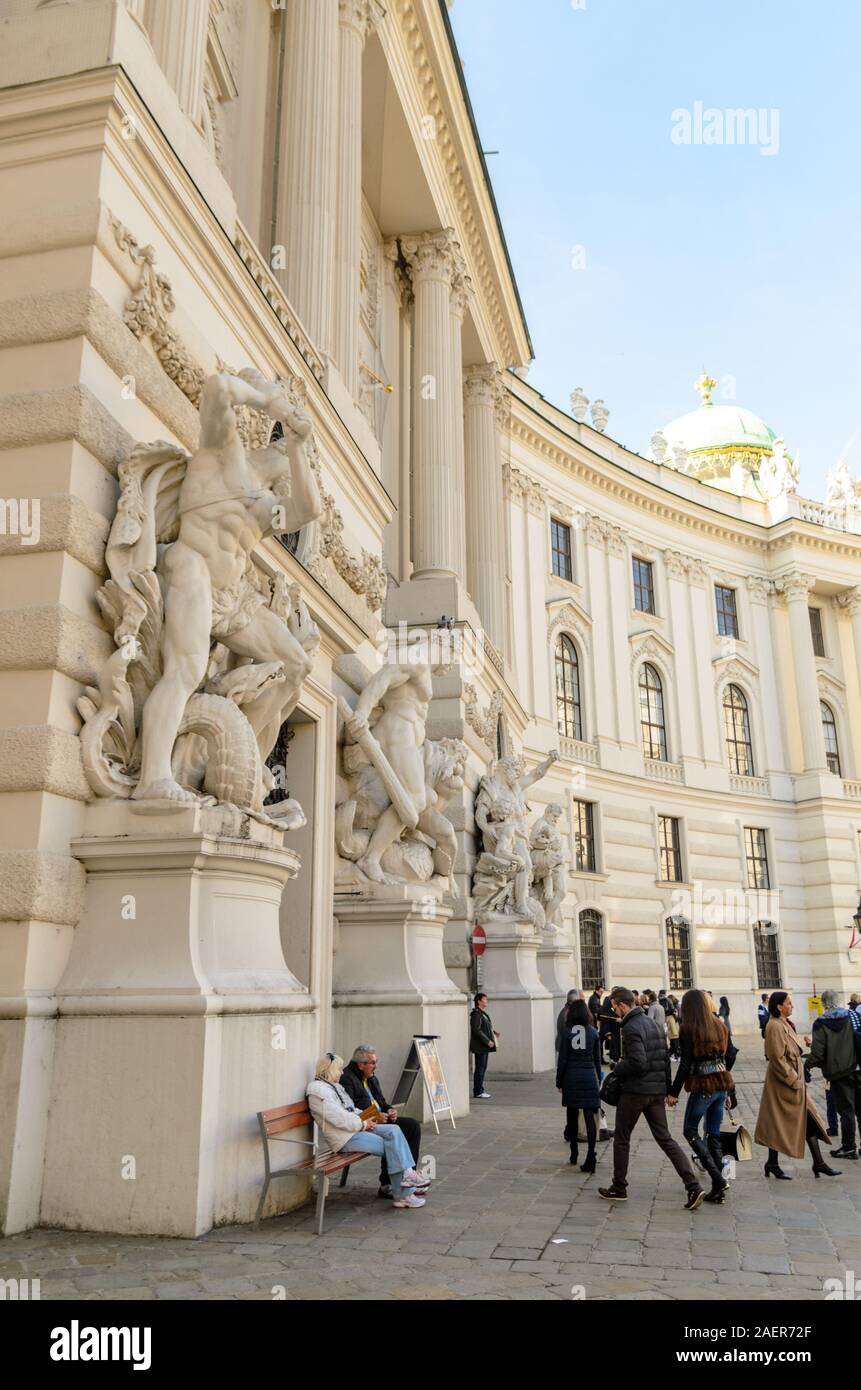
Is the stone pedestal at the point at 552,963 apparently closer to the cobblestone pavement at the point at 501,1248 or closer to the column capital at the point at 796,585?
the cobblestone pavement at the point at 501,1248

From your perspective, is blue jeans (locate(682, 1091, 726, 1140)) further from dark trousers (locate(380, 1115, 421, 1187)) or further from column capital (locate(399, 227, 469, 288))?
column capital (locate(399, 227, 469, 288))

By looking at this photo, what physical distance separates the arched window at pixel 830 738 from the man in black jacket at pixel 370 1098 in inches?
1426

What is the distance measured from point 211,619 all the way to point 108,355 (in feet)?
6.26

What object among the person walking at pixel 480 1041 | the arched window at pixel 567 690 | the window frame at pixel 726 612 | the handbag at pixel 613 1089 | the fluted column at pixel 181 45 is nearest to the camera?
the handbag at pixel 613 1089

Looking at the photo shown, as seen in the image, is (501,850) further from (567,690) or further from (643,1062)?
(567,690)

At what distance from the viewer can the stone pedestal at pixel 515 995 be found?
59.4 feet

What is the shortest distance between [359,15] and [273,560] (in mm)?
11506

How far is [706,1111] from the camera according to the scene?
8109 millimetres

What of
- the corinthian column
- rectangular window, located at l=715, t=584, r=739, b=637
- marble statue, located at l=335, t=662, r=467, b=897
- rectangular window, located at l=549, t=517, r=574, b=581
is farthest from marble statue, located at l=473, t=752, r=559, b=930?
rectangular window, located at l=715, t=584, r=739, b=637

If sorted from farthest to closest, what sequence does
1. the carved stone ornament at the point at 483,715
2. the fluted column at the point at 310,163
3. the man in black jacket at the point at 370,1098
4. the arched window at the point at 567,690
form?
1. the arched window at the point at 567,690
2. the carved stone ornament at the point at 483,715
3. the fluted column at the point at 310,163
4. the man in black jacket at the point at 370,1098

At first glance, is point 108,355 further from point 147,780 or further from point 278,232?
point 278,232

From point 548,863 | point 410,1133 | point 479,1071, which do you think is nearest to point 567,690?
point 548,863

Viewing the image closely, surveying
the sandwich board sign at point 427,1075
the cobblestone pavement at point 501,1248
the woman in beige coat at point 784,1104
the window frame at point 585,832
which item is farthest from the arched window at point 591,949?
the cobblestone pavement at point 501,1248

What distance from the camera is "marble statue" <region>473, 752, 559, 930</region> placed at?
18.5 metres
